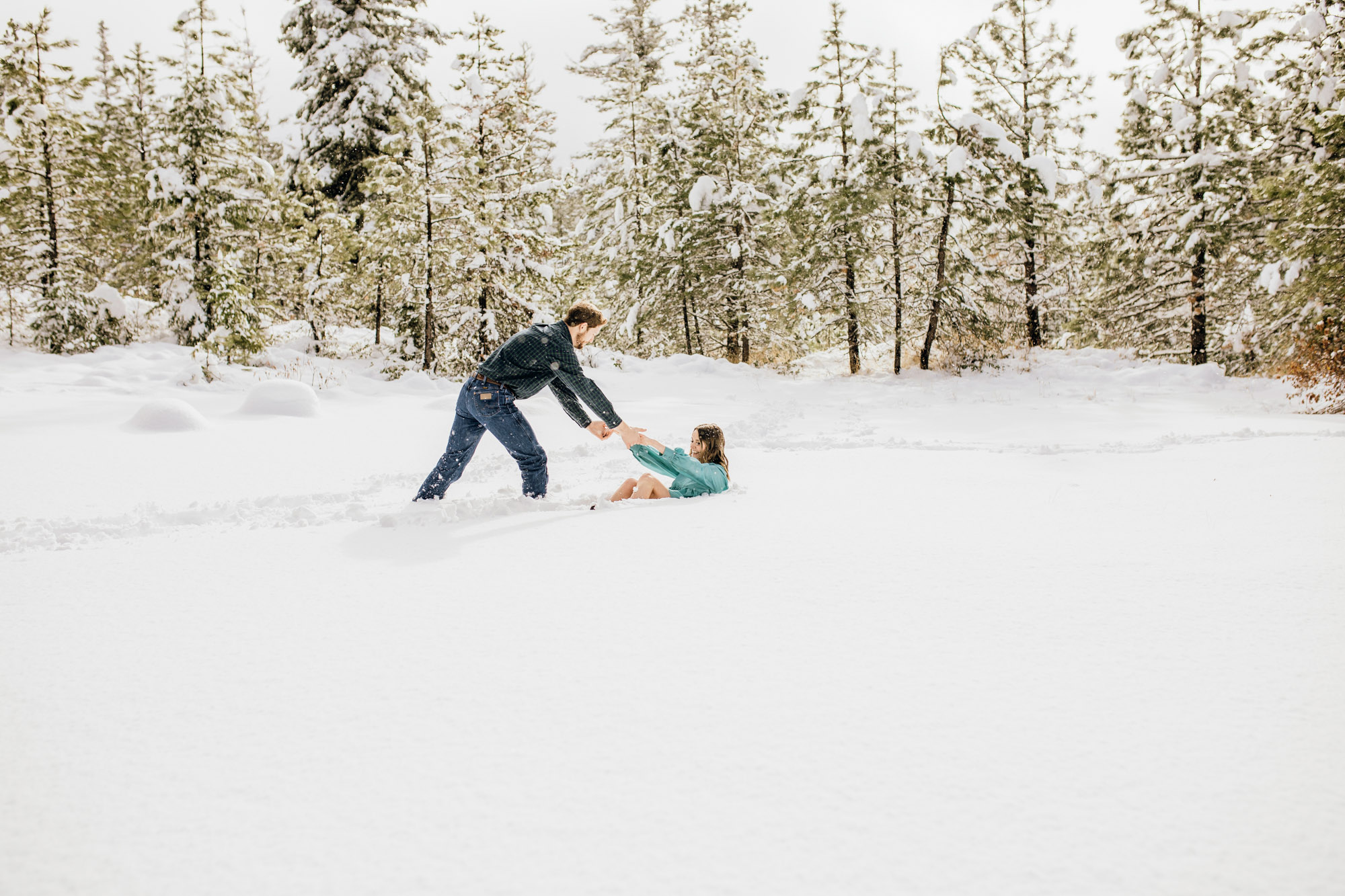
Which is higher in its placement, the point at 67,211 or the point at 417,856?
the point at 67,211

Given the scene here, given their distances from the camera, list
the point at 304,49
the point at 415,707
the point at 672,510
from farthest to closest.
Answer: the point at 304,49
the point at 672,510
the point at 415,707

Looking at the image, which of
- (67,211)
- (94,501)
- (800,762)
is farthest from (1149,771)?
(67,211)

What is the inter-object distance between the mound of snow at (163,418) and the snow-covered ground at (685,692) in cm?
281

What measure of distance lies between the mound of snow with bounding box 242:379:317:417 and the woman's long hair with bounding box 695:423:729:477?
6.38 metres

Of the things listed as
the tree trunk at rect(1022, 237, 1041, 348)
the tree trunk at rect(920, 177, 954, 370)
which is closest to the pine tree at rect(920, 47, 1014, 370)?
the tree trunk at rect(920, 177, 954, 370)

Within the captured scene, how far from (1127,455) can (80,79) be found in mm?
20502

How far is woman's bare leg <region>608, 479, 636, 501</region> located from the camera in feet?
17.4

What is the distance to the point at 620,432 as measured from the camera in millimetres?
4992

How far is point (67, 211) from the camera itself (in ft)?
50.9

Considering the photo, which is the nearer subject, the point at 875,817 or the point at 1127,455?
the point at 875,817

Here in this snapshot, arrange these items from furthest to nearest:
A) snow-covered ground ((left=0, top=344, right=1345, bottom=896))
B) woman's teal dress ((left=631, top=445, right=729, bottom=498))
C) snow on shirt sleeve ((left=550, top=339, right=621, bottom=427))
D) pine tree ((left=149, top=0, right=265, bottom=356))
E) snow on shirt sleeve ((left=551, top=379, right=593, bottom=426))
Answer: pine tree ((left=149, top=0, right=265, bottom=356)) → woman's teal dress ((left=631, top=445, right=729, bottom=498)) → snow on shirt sleeve ((left=551, top=379, right=593, bottom=426)) → snow on shirt sleeve ((left=550, top=339, right=621, bottom=427)) → snow-covered ground ((left=0, top=344, right=1345, bottom=896))

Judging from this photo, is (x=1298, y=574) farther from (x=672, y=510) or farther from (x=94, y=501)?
(x=94, y=501)

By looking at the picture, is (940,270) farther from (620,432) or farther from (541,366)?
(541,366)

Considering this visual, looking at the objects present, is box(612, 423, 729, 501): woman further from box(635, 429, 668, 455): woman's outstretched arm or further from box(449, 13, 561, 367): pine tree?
box(449, 13, 561, 367): pine tree
